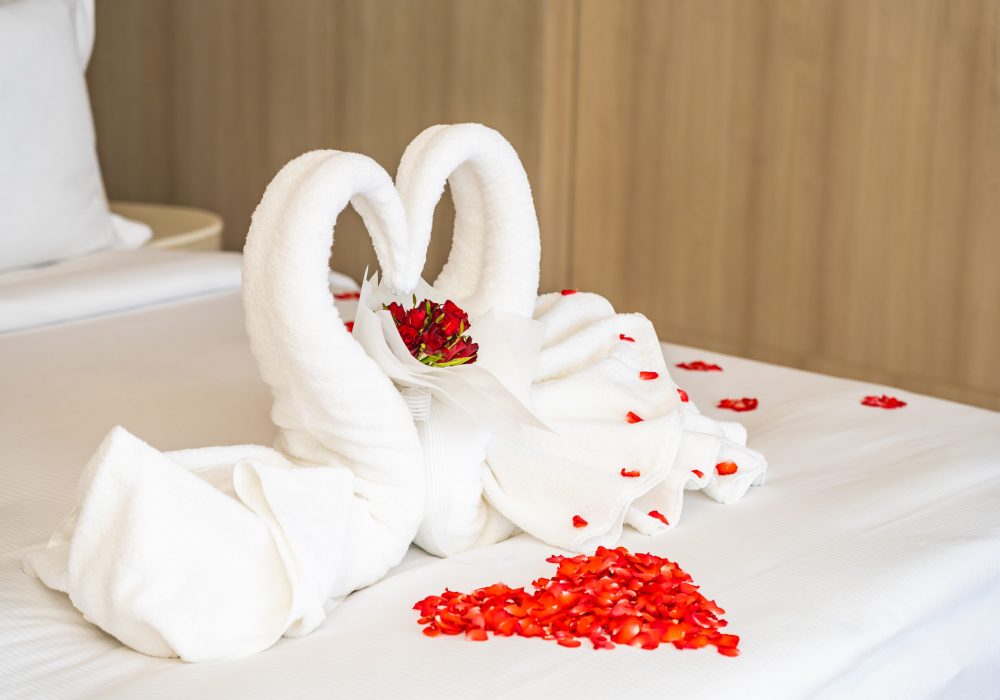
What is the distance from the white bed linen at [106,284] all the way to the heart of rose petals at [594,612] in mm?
1183

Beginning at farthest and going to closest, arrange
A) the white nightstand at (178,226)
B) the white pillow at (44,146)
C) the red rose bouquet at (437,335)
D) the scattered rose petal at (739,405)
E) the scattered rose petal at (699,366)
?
the white nightstand at (178,226)
the white pillow at (44,146)
the scattered rose petal at (699,366)
the scattered rose petal at (739,405)
the red rose bouquet at (437,335)

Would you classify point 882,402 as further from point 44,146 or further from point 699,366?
point 44,146

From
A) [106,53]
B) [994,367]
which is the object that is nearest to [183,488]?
[994,367]

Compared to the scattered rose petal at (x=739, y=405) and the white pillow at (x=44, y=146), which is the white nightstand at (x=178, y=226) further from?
the scattered rose petal at (x=739, y=405)

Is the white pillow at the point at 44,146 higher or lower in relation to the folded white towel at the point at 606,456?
higher

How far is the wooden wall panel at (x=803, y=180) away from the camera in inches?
104

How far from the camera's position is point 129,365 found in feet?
5.55

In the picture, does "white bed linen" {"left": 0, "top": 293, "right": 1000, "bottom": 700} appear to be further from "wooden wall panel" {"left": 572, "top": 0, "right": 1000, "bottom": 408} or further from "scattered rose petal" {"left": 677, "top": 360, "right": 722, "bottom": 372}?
"wooden wall panel" {"left": 572, "top": 0, "right": 1000, "bottom": 408}

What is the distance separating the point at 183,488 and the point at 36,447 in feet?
1.71

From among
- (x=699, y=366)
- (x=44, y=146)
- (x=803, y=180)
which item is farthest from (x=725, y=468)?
(x=803, y=180)

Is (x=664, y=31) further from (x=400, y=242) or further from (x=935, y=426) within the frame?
(x=400, y=242)

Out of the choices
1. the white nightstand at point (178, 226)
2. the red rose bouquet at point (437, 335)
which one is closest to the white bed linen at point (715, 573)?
the red rose bouquet at point (437, 335)

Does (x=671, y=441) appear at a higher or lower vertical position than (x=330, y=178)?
lower

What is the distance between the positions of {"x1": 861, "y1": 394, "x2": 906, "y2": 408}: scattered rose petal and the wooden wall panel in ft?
4.03
